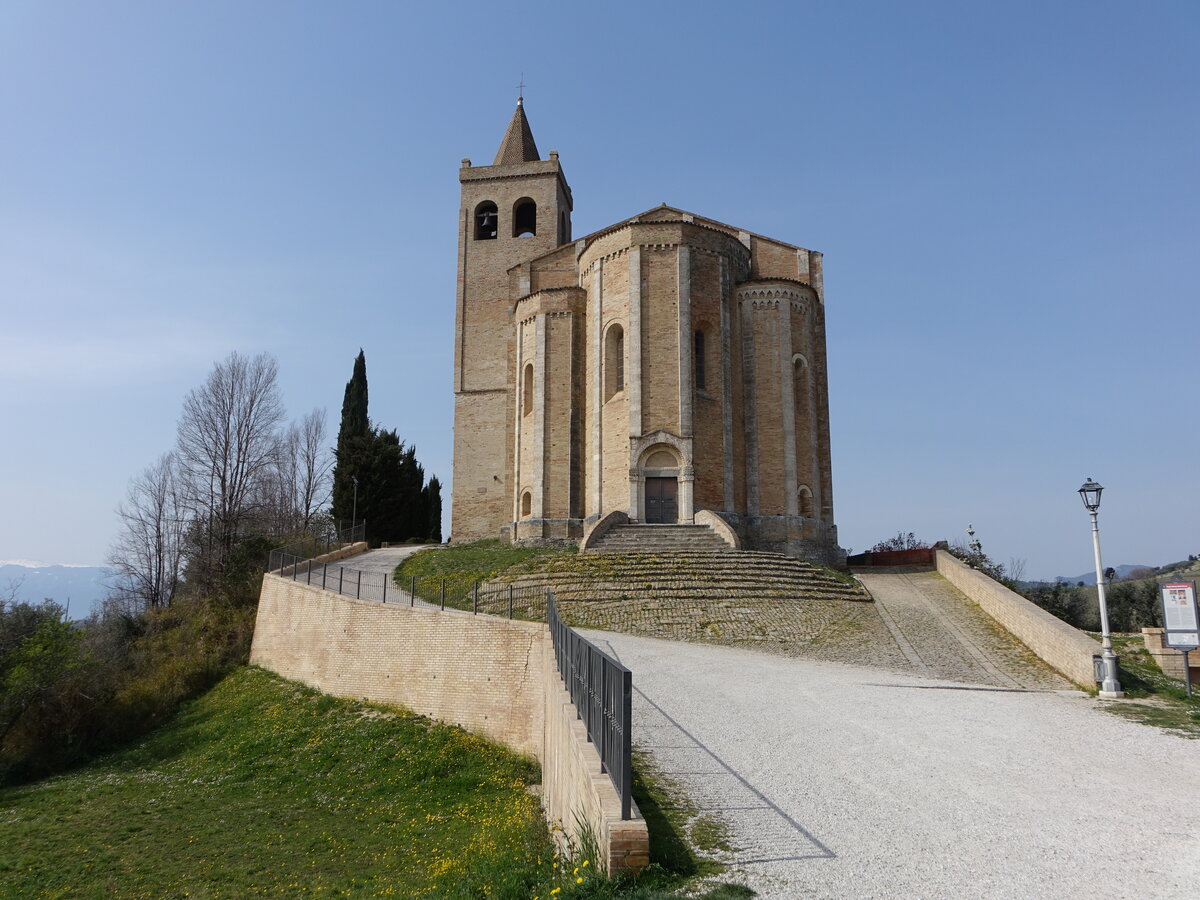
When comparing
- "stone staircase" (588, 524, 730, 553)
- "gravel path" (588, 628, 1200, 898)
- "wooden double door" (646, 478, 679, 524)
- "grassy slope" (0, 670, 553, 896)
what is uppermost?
"wooden double door" (646, 478, 679, 524)

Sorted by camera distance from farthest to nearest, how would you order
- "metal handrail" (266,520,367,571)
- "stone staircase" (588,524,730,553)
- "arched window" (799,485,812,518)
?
"arched window" (799,485,812,518)
"metal handrail" (266,520,367,571)
"stone staircase" (588,524,730,553)

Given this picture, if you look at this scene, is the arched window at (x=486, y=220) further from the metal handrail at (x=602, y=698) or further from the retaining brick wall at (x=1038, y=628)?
the metal handrail at (x=602, y=698)

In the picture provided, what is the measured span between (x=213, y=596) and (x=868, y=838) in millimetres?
26727

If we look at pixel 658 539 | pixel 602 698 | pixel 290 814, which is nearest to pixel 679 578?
pixel 658 539

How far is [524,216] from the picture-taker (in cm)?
4006

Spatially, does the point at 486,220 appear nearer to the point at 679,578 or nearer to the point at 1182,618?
the point at 679,578

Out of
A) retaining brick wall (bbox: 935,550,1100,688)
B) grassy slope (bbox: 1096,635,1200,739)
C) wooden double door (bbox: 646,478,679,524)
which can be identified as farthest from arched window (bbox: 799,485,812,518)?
grassy slope (bbox: 1096,635,1200,739)

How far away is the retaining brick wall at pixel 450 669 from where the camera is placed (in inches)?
321

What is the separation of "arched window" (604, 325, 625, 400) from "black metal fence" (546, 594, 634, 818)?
21598 mm

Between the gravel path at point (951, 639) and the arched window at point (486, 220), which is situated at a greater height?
the arched window at point (486, 220)

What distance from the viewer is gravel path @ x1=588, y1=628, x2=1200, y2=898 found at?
198 inches

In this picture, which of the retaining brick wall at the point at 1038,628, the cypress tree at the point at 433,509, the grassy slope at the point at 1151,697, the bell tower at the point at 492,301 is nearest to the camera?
the grassy slope at the point at 1151,697

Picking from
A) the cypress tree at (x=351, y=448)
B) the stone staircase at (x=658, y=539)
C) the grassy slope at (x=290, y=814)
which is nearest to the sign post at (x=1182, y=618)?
the grassy slope at (x=290, y=814)

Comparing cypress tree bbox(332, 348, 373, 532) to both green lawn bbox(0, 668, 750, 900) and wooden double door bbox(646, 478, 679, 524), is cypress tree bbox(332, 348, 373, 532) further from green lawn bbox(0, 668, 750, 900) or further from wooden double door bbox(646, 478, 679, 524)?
green lawn bbox(0, 668, 750, 900)
